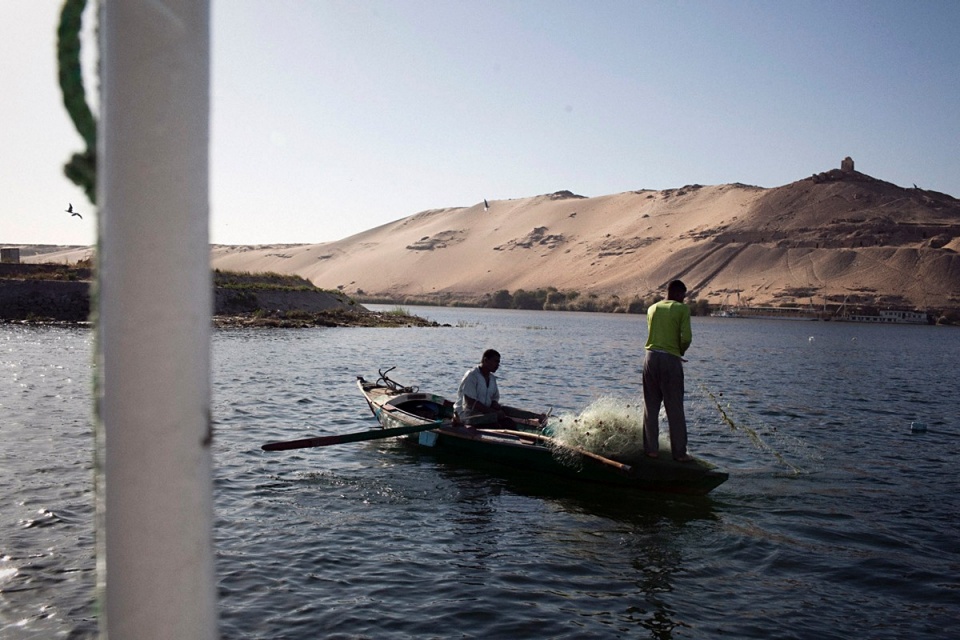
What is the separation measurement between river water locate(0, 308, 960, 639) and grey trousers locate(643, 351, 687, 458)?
1023 millimetres

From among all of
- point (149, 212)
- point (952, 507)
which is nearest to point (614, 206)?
point (952, 507)

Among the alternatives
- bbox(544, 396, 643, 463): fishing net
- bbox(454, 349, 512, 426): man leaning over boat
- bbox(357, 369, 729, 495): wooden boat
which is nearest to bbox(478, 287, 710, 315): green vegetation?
bbox(357, 369, 729, 495): wooden boat

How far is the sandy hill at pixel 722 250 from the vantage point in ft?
376

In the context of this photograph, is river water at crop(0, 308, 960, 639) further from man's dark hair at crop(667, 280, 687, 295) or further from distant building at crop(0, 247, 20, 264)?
distant building at crop(0, 247, 20, 264)

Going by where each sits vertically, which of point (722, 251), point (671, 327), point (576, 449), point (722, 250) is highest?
point (722, 250)

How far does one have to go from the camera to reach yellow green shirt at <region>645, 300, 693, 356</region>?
10523 millimetres

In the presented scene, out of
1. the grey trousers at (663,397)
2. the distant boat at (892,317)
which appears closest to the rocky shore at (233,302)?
the grey trousers at (663,397)

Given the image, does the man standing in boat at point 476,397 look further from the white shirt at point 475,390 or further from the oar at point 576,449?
the oar at point 576,449

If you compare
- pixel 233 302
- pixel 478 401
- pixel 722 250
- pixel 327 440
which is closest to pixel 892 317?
pixel 722 250

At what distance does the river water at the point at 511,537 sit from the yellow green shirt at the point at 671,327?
8.01 ft

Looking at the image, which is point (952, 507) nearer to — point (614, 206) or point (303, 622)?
point (303, 622)

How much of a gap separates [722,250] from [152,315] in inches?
5432

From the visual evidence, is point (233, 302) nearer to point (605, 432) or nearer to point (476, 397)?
point (476, 397)

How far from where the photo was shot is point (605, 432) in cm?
1164
